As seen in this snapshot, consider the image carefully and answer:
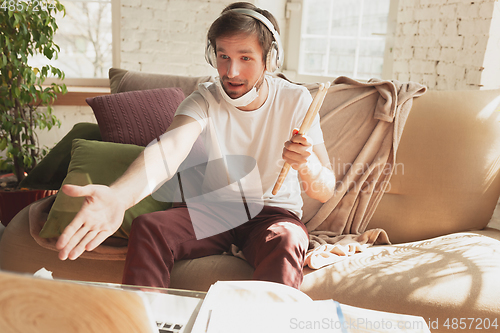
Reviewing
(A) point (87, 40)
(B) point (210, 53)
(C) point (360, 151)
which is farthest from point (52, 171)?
(A) point (87, 40)

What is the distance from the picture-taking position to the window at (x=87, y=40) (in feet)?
8.61

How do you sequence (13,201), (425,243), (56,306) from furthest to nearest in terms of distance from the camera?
(13,201) < (425,243) < (56,306)

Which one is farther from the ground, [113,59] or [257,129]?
[113,59]

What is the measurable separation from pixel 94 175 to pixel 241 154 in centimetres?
49

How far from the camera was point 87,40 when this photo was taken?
268 cm

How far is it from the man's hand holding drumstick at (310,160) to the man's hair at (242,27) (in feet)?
0.74

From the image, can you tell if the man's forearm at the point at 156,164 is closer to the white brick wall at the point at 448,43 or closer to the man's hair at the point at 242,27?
the man's hair at the point at 242,27

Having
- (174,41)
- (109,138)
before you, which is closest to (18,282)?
(109,138)

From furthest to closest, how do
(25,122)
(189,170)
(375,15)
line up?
(375,15) → (25,122) → (189,170)

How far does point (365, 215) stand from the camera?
147 centimetres

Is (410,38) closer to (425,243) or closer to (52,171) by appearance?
(425,243)

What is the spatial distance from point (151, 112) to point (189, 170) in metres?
0.28

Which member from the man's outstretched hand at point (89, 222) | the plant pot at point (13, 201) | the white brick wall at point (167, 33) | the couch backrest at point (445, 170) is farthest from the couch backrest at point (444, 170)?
the white brick wall at point (167, 33)

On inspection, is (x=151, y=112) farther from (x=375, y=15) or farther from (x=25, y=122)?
(x=375, y=15)
